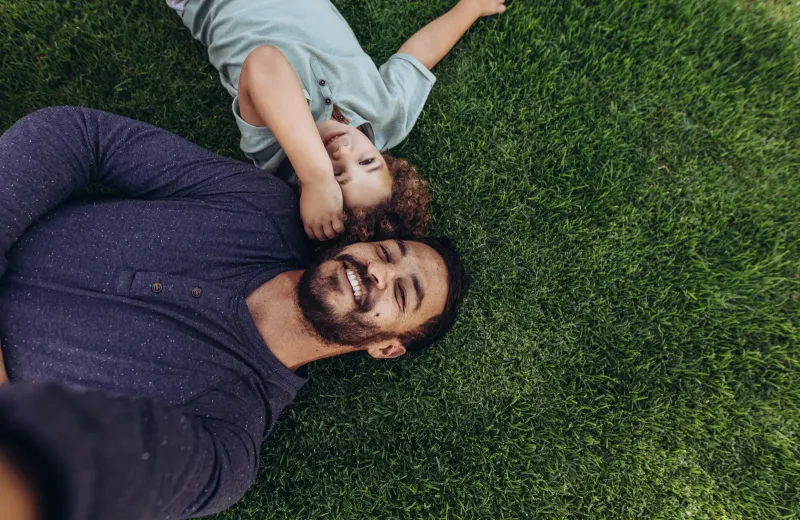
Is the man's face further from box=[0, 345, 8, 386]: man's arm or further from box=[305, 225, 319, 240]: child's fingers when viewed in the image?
box=[0, 345, 8, 386]: man's arm

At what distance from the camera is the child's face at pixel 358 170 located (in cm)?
255

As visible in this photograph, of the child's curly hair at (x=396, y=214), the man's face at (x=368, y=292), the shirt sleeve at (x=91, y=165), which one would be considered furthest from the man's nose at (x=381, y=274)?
the shirt sleeve at (x=91, y=165)

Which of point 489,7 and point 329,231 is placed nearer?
point 329,231

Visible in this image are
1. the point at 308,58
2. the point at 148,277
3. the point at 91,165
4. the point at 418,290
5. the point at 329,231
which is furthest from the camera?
the point at 308,58

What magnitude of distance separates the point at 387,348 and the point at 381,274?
20.2 inches

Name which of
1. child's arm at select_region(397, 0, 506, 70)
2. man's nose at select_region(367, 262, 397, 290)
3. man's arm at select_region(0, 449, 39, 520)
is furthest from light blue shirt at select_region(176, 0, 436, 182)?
man's arm at select_region(0, 449, 39, 520)

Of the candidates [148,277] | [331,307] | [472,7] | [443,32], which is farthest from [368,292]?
[472,7]

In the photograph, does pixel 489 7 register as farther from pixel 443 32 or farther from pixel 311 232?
pixel 311 232

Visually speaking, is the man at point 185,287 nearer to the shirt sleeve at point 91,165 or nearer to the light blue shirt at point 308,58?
the shirt sleeve at point 91,165

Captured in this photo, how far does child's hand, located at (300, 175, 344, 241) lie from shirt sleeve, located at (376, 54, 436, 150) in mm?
619

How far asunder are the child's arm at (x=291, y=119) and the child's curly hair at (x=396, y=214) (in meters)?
0.19

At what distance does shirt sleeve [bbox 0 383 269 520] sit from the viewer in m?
0.88

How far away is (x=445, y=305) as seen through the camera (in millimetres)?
2658

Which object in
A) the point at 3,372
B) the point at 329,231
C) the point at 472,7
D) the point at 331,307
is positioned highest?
the point at 472,7
